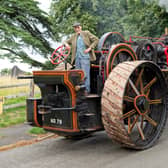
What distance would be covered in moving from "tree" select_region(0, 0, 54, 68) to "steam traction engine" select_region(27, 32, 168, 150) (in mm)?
5255

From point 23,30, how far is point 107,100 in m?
7.35

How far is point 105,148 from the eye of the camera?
536 cm

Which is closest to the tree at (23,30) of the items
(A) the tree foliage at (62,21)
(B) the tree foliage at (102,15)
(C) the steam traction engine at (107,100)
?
(A) the tree foliage at (62,21)

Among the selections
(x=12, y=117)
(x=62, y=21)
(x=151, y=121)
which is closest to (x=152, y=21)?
(x=62, y=21)

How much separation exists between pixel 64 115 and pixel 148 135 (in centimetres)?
161

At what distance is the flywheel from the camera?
14.9ft

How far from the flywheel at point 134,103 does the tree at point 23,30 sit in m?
6.04

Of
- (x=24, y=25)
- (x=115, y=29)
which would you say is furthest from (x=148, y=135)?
(x=115, y=29)

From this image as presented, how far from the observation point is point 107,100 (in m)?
4.61

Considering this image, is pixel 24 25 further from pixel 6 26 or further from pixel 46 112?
pixel 46 112

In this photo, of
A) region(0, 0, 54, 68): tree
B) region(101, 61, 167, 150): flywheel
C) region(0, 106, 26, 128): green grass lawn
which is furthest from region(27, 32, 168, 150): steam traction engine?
region(0, 0, 54, 68): tree

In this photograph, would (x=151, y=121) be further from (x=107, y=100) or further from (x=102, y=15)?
(x=102, y=15)

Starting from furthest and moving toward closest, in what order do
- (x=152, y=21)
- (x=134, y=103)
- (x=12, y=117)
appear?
(x=152, y=21)
(x=12, y=117)
(x=134, y=103)

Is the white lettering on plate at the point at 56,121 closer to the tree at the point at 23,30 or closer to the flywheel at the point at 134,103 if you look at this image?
the flywheel at the point at 134,103
